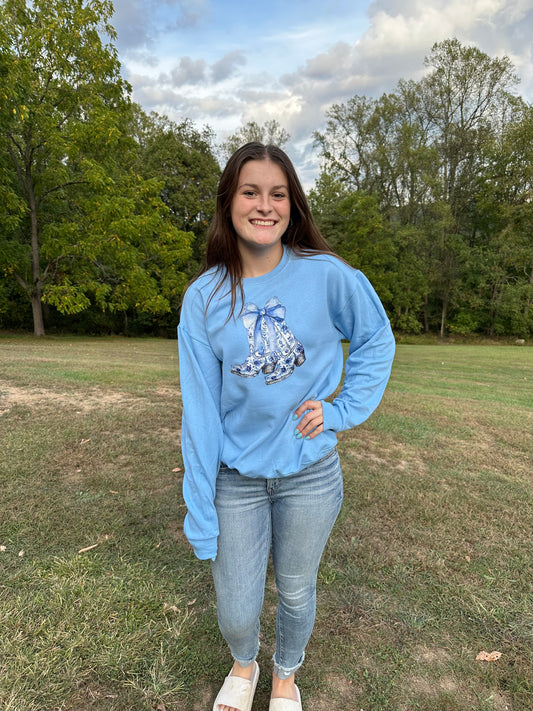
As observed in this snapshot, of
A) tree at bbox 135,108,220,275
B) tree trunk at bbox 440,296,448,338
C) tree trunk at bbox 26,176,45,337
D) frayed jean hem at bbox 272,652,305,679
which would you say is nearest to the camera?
frayed jean hem at bbox 272,652,305,679

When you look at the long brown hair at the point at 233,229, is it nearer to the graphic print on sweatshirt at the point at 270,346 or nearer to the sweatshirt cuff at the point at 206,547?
the graphic print on sweatshirt at the point at 270,346

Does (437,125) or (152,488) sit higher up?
(437,125)

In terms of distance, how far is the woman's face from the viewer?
1.54m

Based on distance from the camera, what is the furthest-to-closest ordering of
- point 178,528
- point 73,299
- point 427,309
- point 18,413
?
1. point 427,309
2. point 73,299
3. point 18,413
4. point 178,528

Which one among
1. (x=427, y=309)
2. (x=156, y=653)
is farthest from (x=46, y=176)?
(x=427, y=309)

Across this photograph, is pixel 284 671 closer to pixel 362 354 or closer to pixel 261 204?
pixel 362 354

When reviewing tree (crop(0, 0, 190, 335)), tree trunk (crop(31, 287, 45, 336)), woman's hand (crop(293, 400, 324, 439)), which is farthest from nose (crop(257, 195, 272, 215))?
tree trunk (crop(31, 287, 45, 336))

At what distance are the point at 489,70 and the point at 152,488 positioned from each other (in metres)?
36.2

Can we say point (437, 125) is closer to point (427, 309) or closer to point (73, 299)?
point (427, 309)

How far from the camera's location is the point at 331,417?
1539mm

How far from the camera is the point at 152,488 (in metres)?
3.63

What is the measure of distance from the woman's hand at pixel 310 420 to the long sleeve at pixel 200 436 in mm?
280

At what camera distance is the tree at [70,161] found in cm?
1542

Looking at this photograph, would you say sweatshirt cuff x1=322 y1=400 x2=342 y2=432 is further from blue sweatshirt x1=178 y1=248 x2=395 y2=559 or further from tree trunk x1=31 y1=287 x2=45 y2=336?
tree trunk x1=31 y1=287 x2=45 y2=336
